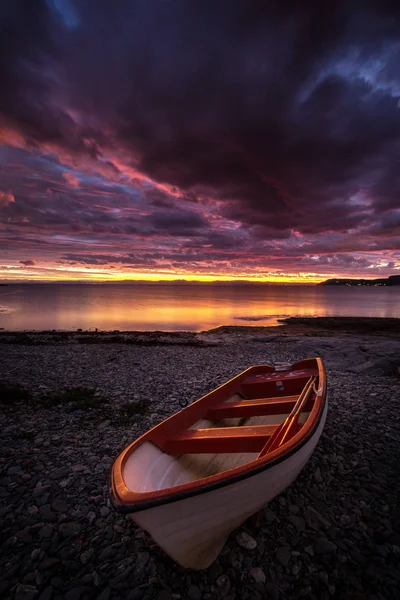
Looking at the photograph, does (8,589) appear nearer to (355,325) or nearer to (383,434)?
(383,434)

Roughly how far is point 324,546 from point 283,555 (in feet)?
2.02

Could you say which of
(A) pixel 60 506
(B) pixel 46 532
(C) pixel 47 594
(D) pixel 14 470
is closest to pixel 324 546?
(C) pixel 47 594

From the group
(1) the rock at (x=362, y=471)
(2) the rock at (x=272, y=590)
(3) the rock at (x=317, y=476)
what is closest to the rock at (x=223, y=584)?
(2) the rock at (x=272, y=590)

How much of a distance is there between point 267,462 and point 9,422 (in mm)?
7524

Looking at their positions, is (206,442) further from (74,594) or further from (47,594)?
(47,594)

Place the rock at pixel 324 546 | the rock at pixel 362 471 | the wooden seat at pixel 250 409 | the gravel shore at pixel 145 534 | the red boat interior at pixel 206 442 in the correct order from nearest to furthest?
the gravel shore at pixel 145 534 < the red boat interior at pixel 206 442 < the rock at pixel 324 546 < the rock at pixel 362 471 < the wooden seat at pixel 250 409

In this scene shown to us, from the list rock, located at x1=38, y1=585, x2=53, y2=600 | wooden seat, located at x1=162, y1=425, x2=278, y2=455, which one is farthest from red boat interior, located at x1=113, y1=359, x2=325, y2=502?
rock, located at x1=38, y1=585, x2=53, y2=600

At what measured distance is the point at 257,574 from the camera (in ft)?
12.3

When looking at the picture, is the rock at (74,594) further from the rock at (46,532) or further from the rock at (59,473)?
the rock at (59,473)

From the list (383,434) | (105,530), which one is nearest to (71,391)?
(105,530)

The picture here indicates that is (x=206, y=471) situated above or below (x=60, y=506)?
above

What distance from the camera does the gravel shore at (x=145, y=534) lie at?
143 inches

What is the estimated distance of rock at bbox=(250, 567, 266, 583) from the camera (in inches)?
145

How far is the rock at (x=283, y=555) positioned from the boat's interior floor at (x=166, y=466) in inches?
54.5
